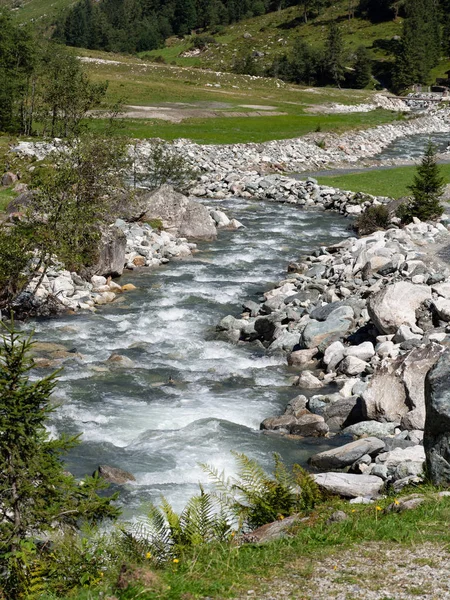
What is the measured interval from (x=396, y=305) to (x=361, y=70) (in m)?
143

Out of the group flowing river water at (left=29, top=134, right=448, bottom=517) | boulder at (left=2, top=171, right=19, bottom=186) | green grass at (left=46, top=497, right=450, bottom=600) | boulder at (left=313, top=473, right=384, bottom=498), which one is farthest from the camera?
boulder at (left=2, top=171, right=19, bottom=186)

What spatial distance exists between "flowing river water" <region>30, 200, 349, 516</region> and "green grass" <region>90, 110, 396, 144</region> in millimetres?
35280

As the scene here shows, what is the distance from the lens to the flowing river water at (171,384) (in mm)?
15461

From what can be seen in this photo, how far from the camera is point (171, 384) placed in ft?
65.5

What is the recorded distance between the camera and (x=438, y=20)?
177500 mm

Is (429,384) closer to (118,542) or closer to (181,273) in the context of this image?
(118,542)

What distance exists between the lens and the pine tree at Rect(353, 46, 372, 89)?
6063 inches

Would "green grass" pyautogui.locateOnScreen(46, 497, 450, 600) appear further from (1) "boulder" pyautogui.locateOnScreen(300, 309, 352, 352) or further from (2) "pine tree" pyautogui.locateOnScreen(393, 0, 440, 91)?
(2) "pine tree" pyautogui.locateOnScreen(393, 0, 440, 91)

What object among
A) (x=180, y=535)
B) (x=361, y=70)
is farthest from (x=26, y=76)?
(x=361, y=70)

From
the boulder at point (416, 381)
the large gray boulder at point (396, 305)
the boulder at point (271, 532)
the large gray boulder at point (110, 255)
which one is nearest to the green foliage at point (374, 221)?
the large gray boulder at point (110, 255)

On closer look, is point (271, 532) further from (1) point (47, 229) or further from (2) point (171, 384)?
(1) point (47, 229)

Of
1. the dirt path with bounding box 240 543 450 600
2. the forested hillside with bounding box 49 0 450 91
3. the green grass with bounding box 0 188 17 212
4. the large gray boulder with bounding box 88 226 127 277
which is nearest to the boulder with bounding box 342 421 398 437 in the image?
the dirt path with bounding box 240 543 450 600

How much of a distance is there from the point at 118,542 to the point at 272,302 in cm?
1771

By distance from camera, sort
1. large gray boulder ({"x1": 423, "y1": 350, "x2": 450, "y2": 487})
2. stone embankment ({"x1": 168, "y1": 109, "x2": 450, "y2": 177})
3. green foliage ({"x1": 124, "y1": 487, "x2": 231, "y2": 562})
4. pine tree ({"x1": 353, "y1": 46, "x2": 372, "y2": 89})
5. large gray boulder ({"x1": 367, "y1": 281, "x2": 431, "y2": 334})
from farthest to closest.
Result: 1. pine tree ({"x1": 353, "y1": 46, "x2": 372, "y2": 89})
2. stone embankment ({"x1": 168, "y1": 109, "x2": 450, "y2": 177})
3. large gray boulder ({"x1": 367, "y1": 281, "x2": 431, "y2": 334})
4. large gray boulder ({"x1": 423, "y1": 350, "x2": 450, "y2": 487})
5. green foliage ({"x1": 124, "y1": 487, "x2": 231, "y2": 562})
